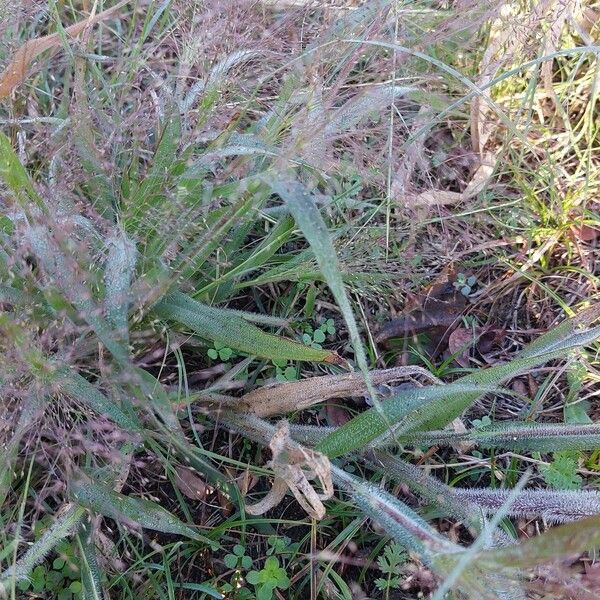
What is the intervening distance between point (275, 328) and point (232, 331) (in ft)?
0.90

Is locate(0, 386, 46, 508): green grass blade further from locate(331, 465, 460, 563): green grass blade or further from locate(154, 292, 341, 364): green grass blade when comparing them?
locate(331, 465, 460, 563): green grass blade

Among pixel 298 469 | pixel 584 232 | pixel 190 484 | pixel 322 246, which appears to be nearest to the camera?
pixel 322 246

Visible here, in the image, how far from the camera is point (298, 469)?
1.07 meters

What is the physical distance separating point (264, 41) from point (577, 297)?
3.04ft

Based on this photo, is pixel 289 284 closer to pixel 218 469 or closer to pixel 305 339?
pixel 305 339

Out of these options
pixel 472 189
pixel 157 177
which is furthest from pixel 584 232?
pixel 157 177

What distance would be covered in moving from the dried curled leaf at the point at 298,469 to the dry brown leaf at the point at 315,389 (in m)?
0.12

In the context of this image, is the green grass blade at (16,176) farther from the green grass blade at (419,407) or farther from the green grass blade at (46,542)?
the green grass blade at (419,407)

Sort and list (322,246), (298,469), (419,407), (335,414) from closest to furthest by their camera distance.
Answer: (322,246) < (298,469) < (419,407) < (335,414)

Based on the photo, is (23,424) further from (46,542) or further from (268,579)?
(268,579)

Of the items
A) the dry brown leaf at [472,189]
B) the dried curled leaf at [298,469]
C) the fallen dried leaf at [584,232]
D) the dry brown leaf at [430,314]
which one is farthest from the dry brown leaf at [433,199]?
the dried curled leaf at [298,469]

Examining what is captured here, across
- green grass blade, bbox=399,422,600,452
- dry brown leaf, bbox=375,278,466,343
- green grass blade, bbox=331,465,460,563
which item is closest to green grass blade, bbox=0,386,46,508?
green grass blade, bbox=331,465,460,563

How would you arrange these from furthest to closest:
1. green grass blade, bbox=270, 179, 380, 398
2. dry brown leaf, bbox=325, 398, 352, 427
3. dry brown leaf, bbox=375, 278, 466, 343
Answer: dry brown leaf, bbox=375, 278, 466, 343, dry brown leaf, bbox=325, 398, 352, 427, green grass blade, bbox=270, 179, 380, 398

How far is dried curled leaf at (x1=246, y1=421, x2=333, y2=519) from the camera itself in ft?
3.29
